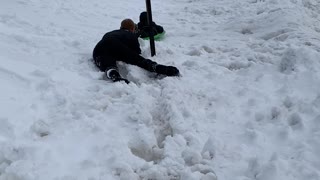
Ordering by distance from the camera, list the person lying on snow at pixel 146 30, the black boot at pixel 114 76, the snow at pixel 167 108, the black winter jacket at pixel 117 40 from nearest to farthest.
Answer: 1. the snow at pixel 167 108
2. the black boot at pixel 114 76
3. the black winter jacket at pixel 117 40
4. the person lying on snow at pixel 146 30

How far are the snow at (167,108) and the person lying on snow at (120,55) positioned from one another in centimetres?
15

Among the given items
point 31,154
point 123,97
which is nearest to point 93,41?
point 123,97

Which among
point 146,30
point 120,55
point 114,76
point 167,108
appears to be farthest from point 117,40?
point 167,108

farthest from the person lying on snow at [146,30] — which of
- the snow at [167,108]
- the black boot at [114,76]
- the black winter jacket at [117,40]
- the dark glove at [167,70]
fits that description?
the black boot at [114,76]

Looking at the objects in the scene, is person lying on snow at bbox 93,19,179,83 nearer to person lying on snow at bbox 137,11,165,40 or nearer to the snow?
the snow

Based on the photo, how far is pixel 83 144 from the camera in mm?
4785

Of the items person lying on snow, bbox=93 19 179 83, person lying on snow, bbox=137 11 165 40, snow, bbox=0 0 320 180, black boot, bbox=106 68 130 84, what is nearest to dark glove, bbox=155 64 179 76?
person lying on snow, bbox=93 19 179 83

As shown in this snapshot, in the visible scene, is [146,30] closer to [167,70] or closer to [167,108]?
[167,70]

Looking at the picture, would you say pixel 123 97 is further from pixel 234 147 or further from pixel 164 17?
pixel 164 17

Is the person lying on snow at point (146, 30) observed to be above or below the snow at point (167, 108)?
below

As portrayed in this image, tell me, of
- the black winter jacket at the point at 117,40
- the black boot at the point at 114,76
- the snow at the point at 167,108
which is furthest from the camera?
the black winter jacket at the point at 117,40

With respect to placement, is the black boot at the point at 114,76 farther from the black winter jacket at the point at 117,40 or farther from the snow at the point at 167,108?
the black winter jacket at the point at 117,40

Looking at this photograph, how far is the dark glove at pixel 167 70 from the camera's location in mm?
6652

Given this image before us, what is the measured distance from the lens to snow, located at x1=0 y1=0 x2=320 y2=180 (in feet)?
14.4
